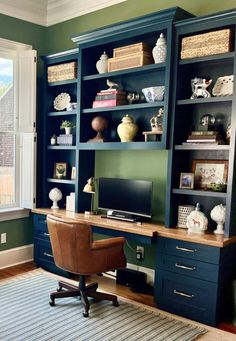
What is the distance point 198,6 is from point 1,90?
7.82 ft

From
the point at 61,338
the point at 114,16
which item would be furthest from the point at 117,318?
the point at 114,16

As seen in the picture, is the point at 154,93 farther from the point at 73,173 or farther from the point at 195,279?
the point at 195,279

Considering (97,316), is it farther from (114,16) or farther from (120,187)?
(114,16)

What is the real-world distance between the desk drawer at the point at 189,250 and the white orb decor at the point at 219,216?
26 cm

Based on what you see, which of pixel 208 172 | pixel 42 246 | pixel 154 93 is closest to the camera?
pixel 208 172

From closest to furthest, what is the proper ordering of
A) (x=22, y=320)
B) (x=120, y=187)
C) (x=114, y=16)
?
(x=22, y=320), (x=120, y=187), (x=114, y=16)

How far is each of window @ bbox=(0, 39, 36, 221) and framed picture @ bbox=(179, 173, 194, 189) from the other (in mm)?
1890

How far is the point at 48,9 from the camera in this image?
4.33 m

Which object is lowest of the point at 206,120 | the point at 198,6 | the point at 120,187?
the point at 120,187

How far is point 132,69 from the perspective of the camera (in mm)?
3254

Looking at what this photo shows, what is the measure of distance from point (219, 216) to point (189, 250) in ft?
1.24

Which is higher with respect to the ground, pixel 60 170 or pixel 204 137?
pixel 204 137

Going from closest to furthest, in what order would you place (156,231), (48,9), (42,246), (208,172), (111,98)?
(156,231) → (208,172) → (111,98) → (42,246) → (48,9)

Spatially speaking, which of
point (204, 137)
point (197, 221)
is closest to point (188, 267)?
point (197, 221)
